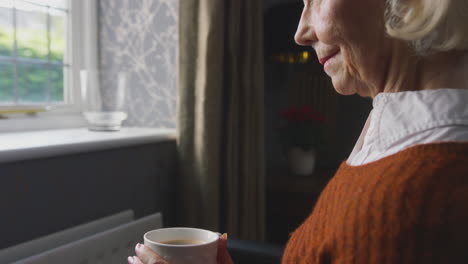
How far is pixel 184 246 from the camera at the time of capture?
2.05ft

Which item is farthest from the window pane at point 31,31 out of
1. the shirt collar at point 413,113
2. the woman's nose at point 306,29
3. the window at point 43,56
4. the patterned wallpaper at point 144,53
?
the shirt collar at point 413,113

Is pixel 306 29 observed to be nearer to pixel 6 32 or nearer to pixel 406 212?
pixel 406 212

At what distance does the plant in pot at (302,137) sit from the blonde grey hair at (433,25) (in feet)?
4.99

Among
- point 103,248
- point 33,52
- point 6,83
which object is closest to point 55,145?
point 103,248

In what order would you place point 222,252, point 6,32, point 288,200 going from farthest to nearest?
point 288,200
point 6,32
point 222,252

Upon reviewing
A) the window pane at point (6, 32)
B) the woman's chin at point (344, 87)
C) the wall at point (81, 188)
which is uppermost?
the window pane at point (6, 32)

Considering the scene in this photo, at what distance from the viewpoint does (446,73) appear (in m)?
0.64

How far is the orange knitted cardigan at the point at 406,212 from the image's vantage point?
0.50 metres

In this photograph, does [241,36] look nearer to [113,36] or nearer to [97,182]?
[113,36]

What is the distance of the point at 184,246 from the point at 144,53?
1.42m

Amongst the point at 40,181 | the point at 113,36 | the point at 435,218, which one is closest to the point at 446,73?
the point at 435,218

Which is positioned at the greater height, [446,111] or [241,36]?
[241,36]

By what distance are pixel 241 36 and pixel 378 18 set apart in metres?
1.24

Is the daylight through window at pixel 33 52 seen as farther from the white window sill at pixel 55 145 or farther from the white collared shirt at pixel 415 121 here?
the white collared shirt at pixel 415 121
